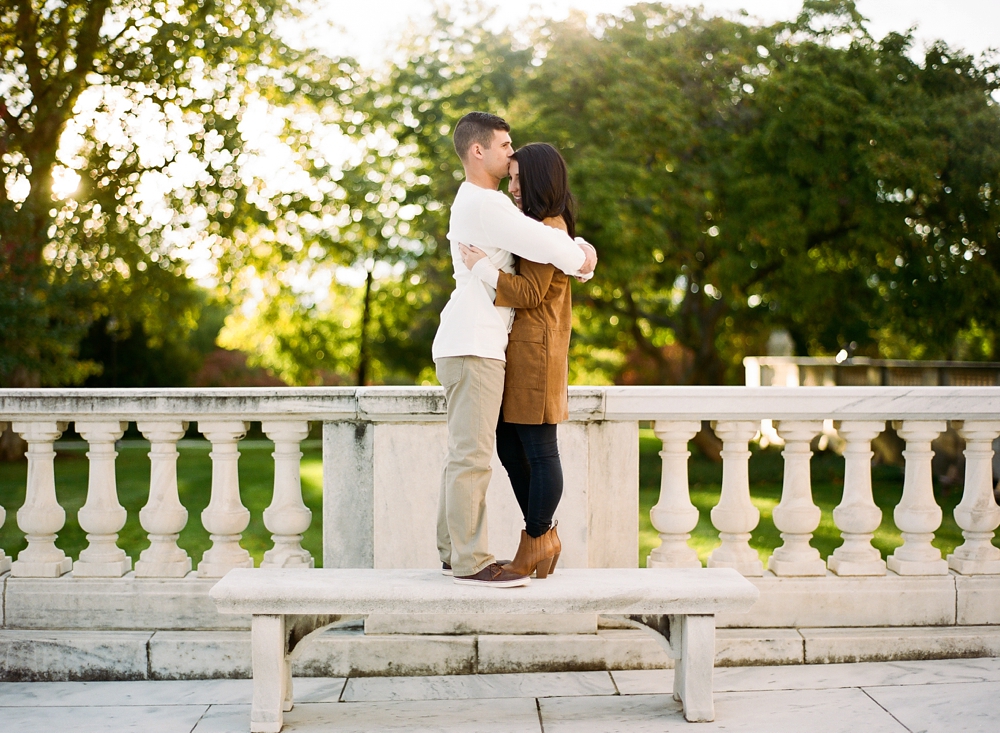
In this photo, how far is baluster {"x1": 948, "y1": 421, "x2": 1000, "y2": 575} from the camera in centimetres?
404

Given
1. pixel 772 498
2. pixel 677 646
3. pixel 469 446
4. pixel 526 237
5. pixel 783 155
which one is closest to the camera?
pixel 526 237

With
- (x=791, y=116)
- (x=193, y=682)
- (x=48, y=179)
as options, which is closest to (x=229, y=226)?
(x=48, y=179)

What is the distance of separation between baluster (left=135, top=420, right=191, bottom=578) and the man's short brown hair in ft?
5.99

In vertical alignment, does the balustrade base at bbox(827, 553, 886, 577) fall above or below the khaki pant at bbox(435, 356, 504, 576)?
below

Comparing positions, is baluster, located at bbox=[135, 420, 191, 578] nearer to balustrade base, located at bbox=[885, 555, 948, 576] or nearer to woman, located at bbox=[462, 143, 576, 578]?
woman, located at bbox=[462, 143, 576, 578]

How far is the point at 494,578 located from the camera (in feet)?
10.7

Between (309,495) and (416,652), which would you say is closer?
(416,652)

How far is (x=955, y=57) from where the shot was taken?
45.7ft

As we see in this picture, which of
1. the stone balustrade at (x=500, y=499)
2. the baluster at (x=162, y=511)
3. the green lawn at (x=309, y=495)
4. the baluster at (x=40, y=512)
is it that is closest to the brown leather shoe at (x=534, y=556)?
the stone balustrade at (x=500, y=499)

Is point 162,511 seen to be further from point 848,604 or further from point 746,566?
point 848,604

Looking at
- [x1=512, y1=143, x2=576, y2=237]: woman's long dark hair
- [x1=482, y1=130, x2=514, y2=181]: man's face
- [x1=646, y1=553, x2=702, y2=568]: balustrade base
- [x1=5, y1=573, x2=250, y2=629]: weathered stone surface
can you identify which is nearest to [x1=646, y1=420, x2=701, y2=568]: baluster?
[x1=646, y1=553, x2=702, y2=568]: balustrade base

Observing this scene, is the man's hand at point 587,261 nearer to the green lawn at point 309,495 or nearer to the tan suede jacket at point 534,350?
the tan suede jacket at point 534,350

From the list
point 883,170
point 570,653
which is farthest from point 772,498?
point 570,653

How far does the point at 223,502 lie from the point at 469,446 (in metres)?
1.42
